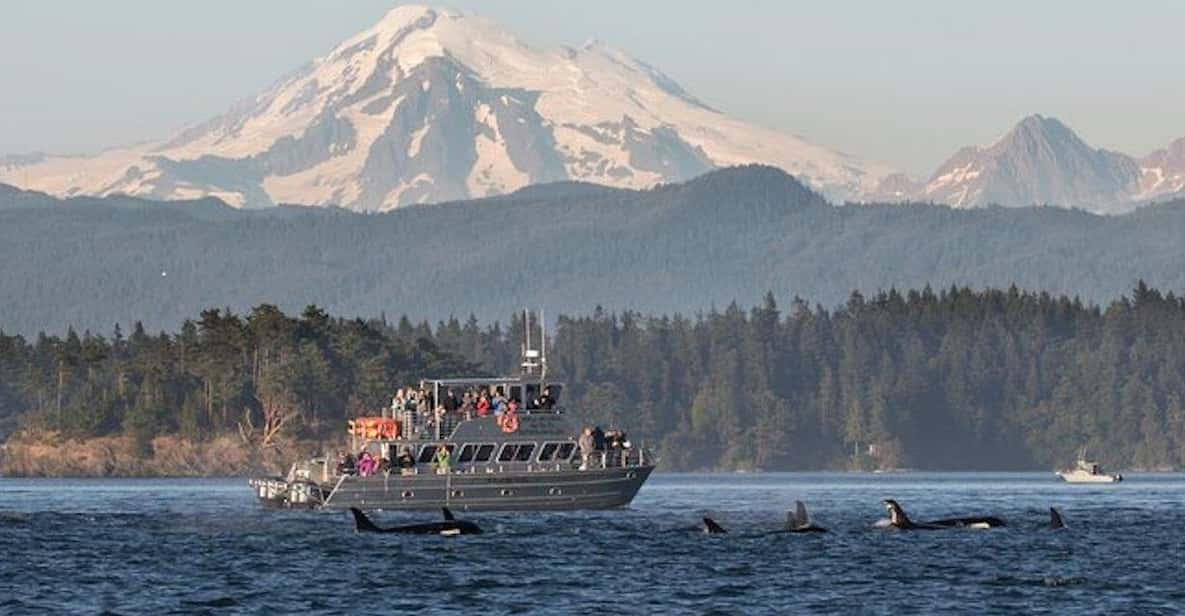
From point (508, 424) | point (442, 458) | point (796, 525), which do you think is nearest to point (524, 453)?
point (508, 424)

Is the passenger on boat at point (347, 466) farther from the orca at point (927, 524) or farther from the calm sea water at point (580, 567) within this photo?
the orca at point (927, 524)

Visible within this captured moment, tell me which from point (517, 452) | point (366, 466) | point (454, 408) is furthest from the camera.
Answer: point (454, 408)

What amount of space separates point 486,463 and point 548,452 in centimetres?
313

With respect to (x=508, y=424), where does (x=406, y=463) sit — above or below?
below

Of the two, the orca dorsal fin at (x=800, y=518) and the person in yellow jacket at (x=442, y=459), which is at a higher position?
the person in yellow jacket at (x=442, y=459)

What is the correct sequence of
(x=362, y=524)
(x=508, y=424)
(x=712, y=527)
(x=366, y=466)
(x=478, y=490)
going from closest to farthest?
(x=362, y=524) → (x=712, y=527) → (x=508, y=424) → (x=478, y=490) → (x=366, y=466)

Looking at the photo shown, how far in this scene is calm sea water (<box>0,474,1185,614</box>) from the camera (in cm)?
9962

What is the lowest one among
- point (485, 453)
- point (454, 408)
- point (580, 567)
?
point (580, 567)

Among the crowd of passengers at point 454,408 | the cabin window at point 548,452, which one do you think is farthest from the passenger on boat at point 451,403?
the cabin window at point 548,452

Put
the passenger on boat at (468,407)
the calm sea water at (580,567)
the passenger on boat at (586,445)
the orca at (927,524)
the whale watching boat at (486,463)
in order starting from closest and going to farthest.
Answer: the calm sea water at (580,567) < the orca at (927,524) < the whale watching boat at (486,463) < the passenger on boat at (468,407) < the passenger on boat at (586,445)

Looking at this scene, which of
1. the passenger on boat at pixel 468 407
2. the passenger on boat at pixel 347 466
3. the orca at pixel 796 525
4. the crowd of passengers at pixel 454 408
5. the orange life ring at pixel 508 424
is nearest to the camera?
the orca at pixel 796 525

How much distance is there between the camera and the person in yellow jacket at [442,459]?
504 feet

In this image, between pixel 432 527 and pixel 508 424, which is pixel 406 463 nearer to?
pixel 508 424

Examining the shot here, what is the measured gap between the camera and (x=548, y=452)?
156m
